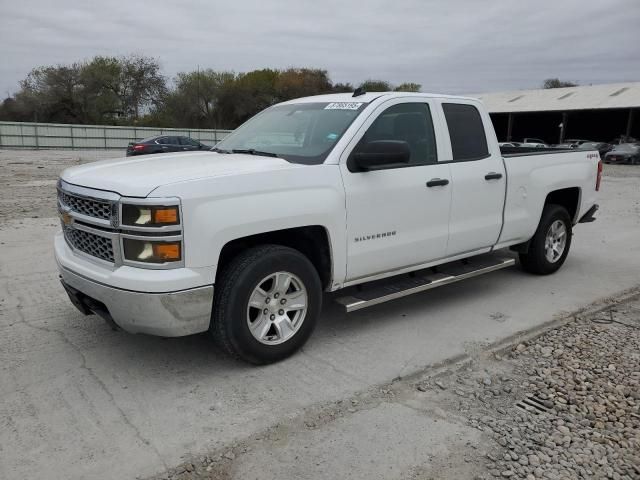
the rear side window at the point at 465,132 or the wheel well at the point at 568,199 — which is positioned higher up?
the rear side window at the point at 465,132

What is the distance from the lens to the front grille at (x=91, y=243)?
3.58 m

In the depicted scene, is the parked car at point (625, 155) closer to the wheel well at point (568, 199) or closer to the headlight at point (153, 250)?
the wheel well at point (568, 199)

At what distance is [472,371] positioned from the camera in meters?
3.97

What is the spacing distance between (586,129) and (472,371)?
54.3 metres

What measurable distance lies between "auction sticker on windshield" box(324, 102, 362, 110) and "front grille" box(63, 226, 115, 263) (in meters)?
2.23

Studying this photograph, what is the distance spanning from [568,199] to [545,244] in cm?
Answer: 84

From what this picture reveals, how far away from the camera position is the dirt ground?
289 cm

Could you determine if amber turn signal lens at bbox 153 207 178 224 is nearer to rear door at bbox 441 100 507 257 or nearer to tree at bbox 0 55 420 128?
rear door at bbox 441 100 507 257

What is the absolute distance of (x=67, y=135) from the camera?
41.8 metres

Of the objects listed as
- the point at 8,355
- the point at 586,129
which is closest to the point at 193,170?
the point at 8,355

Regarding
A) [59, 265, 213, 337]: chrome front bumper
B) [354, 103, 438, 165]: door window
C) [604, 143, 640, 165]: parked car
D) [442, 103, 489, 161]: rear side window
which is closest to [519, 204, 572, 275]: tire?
[442, 103, 489, 161]: rear side window

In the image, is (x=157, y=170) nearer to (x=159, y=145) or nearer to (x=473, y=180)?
(x=473, y=180)

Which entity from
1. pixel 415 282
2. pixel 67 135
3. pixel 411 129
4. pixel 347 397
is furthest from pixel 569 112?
pixel 347 397

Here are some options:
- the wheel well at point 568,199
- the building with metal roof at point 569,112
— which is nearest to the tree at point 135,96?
the building with metal roof at point 569,112
